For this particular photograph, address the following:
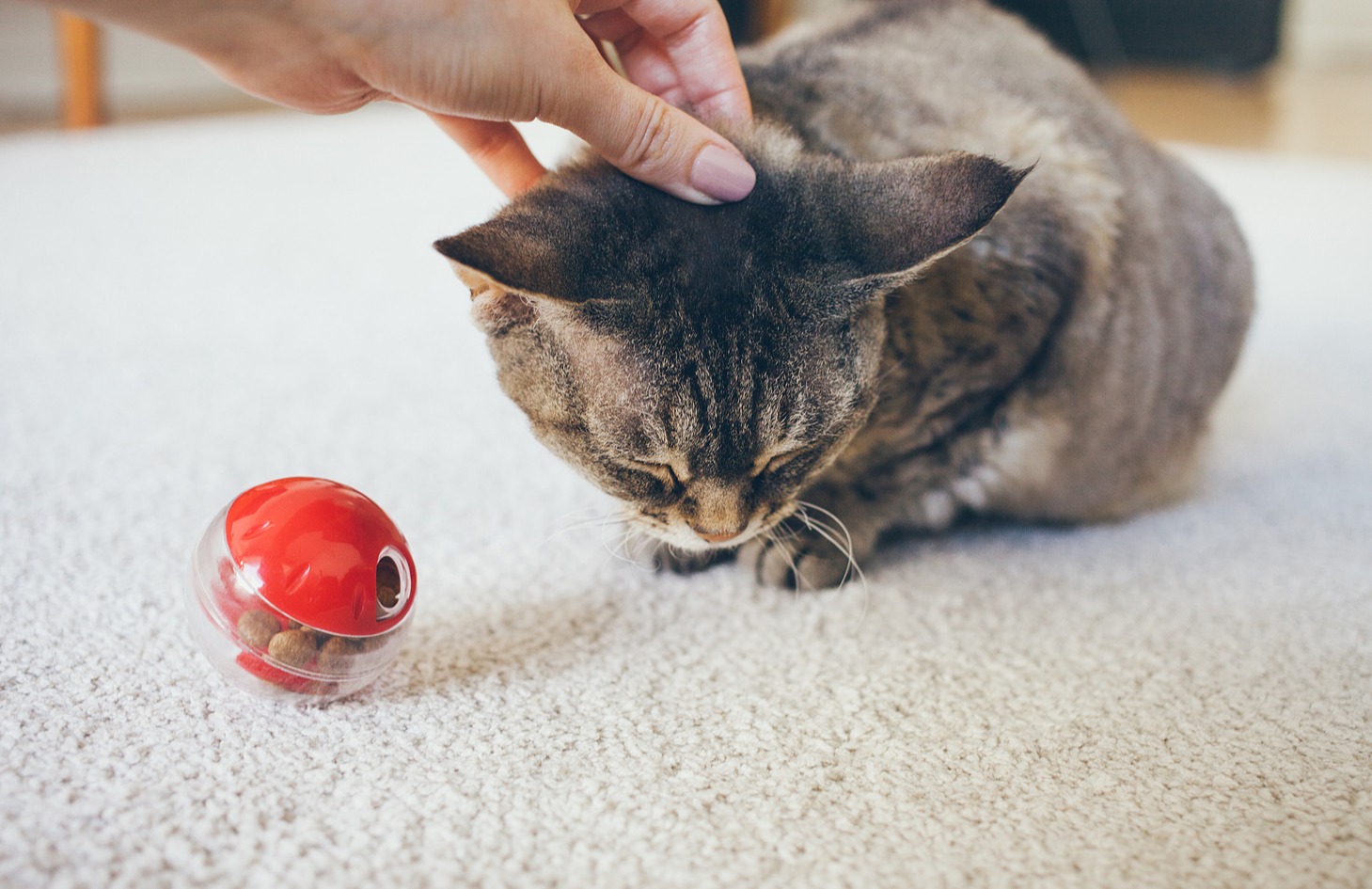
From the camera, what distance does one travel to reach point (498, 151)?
1.22m

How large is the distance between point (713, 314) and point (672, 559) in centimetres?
37

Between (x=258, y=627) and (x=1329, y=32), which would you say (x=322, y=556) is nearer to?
(x=258, y=627)

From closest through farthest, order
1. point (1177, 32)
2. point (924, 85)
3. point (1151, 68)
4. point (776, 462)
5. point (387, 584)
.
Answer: point (387, 584) < point (776, 462) < point (924, 85) < point (1177, 32) < point (1151, 68)

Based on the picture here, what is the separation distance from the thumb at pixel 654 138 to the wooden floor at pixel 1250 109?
2.91m

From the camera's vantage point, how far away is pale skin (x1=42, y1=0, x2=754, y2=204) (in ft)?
2.93

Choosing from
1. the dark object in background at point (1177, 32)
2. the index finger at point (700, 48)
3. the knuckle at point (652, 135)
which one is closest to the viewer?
the knuckle at point (652, 135)

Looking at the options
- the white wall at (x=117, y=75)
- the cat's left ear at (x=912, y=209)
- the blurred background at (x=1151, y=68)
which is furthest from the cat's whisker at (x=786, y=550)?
the white wall at (x=117, y=75)

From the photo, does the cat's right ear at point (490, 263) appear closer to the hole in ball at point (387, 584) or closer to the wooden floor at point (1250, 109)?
the hole in ball at point (387, 584)

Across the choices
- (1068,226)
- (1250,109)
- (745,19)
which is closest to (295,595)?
(1068,226)

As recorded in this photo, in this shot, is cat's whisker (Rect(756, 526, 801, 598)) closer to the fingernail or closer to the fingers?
the fingernail

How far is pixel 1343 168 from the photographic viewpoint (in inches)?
137

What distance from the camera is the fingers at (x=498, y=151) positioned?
1202mm

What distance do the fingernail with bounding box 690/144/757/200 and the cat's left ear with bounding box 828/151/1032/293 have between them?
3.7 inches

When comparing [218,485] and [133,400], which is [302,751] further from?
[133,400]
